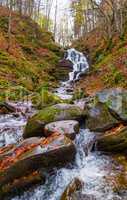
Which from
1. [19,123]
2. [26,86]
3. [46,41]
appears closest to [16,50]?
[26,86]

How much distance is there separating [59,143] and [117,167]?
160cm

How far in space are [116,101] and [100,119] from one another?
88 centimetres

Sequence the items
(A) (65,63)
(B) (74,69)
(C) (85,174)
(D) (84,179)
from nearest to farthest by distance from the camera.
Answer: (D) (84,179)
(C) (85,174)
(B) (74,69)
(A) (65,63)

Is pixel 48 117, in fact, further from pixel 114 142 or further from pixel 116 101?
pixel 114 142

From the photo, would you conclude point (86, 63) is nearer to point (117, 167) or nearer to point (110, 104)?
point (110, 104)

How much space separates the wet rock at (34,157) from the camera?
805 cm

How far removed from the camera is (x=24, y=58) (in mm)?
28156

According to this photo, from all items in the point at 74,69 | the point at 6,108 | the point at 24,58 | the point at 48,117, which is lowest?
the point at 74,69

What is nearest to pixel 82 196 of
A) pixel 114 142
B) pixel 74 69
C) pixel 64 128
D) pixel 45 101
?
pixel 114 142

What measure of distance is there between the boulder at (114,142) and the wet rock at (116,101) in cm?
107

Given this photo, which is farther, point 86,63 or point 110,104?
point 86,63

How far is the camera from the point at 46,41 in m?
40.9

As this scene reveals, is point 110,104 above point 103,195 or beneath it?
above

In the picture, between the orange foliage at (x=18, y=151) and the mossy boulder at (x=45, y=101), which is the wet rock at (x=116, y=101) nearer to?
the orange foliage at (x=18, y=151)
